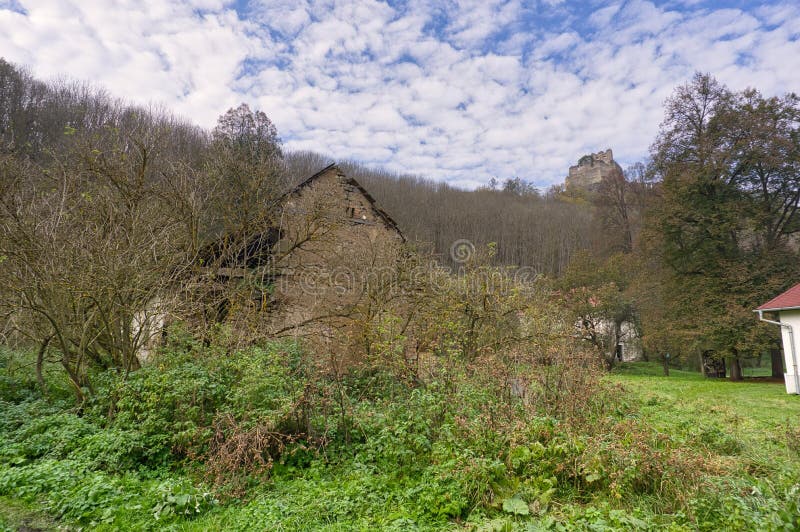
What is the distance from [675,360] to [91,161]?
31570 mm

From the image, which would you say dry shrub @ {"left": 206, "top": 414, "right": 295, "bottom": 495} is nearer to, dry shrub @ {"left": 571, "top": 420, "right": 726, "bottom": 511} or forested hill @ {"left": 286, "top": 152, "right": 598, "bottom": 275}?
dry shrub @ {"left": 571, "top": 420, "right": 726, "bottom": 511}

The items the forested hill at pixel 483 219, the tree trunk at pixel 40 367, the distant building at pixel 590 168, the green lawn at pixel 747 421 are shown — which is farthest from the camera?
the distant building at pixel 590 168

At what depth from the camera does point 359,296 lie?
9.13 meters

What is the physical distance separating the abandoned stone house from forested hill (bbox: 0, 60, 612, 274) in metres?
15.1

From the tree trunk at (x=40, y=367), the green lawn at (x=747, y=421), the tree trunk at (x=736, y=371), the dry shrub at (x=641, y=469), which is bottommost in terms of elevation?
the tree trunk at (x=736, y=371)

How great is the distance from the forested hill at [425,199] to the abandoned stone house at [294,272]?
49.5 ft

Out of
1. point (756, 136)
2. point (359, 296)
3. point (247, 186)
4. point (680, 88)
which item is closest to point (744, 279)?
point (756, 136)

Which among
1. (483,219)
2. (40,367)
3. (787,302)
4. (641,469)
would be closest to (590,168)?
(483,219)

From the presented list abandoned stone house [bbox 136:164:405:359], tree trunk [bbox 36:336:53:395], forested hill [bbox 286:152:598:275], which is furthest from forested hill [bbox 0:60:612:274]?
tree trunk [bbox 36:336:53:395]

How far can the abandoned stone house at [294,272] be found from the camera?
8.53m

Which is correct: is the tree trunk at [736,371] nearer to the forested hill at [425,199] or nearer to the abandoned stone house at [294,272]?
the forested hill at [425,199]

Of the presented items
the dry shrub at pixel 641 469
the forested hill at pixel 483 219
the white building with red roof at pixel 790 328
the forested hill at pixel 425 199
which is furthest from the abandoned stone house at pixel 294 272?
the forested hill at pixel 483 219

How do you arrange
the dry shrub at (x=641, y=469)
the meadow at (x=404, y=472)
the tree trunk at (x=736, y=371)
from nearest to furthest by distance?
the meadow at (x=404, y=472) → the dry shrub at (x=641, y=469) → the tree trunk at (x=736, y=371)

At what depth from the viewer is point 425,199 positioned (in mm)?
41312
